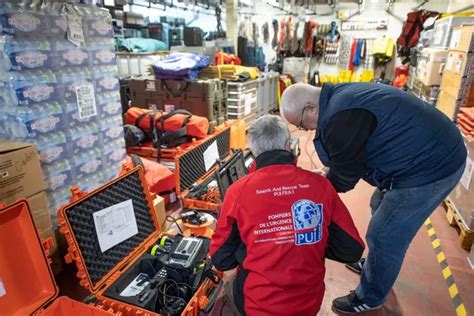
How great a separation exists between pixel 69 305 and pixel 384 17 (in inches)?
388

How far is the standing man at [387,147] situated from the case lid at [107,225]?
1.04 meters

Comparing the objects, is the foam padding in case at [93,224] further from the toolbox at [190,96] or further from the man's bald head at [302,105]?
the toolbox at [190,96]

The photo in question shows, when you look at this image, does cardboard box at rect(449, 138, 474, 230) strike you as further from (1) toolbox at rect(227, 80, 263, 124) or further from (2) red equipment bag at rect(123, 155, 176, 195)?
(1) toolbox at rect(227, 80, 263, 124)

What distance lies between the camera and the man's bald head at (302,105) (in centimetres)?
171

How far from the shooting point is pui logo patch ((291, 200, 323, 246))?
116 centimetres

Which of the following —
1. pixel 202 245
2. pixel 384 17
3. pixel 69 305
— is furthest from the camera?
pixel 384 17

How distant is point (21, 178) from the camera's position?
6.12 feet

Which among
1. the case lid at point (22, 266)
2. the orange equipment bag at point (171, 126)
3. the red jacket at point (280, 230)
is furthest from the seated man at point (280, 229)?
the orange equipment bag at point (171, 126)

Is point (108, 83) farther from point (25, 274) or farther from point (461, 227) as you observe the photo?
point (461, 227)

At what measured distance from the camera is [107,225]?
1.73 m

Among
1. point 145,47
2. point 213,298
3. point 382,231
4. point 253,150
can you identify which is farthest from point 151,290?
point 145,47

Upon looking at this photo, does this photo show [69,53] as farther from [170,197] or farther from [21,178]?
[170,197]

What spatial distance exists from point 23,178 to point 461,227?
3458 mm

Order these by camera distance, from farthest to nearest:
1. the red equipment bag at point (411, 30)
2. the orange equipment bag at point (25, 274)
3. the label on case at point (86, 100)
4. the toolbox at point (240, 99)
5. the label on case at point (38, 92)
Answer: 1. the red equipment bag at point (411, 30)
2. the toolbox at point (240, 99)
3. the label on case at point (86, 100)
4. the label on case at point (38, 92)
5. the orange equipment bag at point (25, 274)
